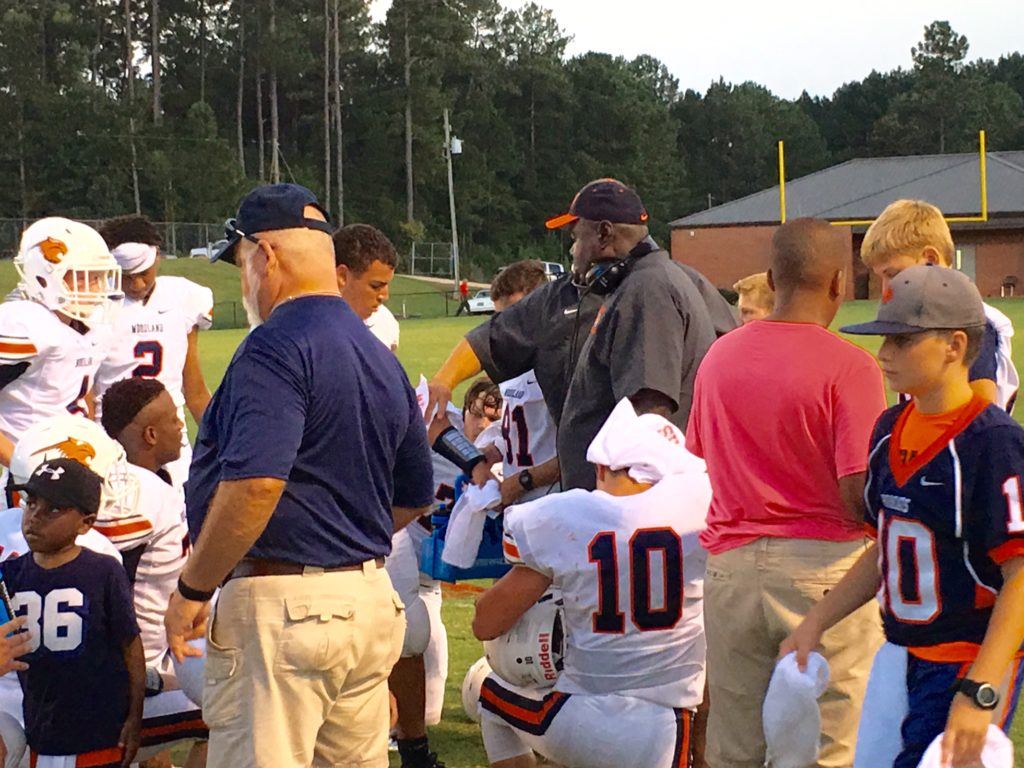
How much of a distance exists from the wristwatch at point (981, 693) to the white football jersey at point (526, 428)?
2.59 metres

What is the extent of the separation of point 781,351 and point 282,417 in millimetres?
1458

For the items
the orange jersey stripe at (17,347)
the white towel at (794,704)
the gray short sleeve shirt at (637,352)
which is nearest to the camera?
the white towel at (794,704)

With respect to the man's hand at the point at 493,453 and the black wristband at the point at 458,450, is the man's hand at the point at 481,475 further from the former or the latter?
the man's hand at the point at 493,453

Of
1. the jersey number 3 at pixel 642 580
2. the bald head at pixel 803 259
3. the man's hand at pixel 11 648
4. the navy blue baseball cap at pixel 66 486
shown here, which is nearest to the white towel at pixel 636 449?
the jersey number 3 at pixel 642 580

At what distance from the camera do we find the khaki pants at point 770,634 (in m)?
3.95

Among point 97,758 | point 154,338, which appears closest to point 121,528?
point 97,758

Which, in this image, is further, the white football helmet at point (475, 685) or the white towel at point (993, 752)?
the white football helmet at point (475, 685)

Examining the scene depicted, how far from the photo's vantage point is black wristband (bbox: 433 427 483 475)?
533 centimetres

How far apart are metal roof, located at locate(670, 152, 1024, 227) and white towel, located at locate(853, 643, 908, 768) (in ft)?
179

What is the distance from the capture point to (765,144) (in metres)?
92.2

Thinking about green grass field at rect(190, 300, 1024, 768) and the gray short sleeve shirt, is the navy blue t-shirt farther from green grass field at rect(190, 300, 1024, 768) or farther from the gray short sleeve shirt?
green grass field at rect(190, 300, 1024, 768)

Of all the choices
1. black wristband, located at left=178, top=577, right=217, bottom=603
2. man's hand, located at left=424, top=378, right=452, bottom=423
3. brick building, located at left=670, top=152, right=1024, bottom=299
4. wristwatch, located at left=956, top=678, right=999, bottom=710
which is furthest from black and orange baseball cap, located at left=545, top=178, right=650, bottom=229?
brick building, located at left=670, top=152, right=1024, bottom=299

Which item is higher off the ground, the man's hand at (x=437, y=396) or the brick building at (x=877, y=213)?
the brick building at (x=877, y=213)

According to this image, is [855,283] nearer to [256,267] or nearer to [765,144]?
[765,144]
